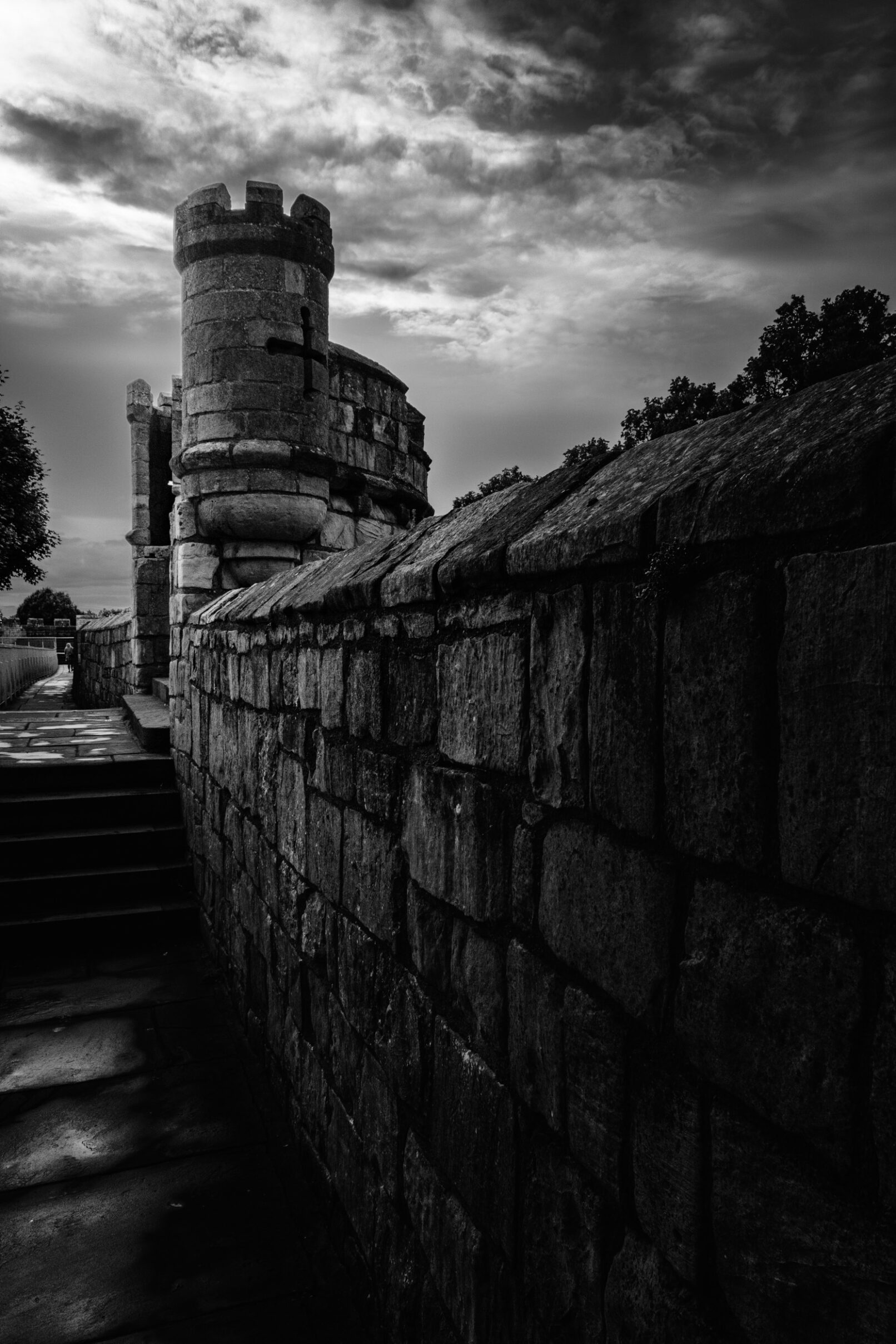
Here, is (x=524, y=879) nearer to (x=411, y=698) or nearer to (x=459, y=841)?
(x=459, y=841)

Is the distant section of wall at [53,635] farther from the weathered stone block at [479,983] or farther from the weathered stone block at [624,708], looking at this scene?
the weathered stone block at [624,708]

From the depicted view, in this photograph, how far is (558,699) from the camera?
1.31m

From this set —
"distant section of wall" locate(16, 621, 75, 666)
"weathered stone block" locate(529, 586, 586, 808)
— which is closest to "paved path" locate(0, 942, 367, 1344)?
"weathered stone block" locate(529, 586, 586, 808)

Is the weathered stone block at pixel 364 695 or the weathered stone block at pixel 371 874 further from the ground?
the weathered stone block at pixel 364 695

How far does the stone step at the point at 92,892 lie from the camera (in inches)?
203

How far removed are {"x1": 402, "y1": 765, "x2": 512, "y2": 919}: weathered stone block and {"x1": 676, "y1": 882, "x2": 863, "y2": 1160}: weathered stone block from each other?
52cm

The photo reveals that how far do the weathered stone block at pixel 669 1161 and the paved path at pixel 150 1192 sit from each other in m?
1.61

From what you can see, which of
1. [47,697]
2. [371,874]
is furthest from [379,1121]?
[47,697]

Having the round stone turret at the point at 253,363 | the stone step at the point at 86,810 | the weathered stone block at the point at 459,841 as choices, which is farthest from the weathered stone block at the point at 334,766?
the round stone turret at the point at 253,363

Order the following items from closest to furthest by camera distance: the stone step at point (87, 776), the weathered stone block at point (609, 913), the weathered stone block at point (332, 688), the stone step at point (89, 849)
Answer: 1. the weathered stone block at point (609, 913)
2. the weathered stone block at point (332, 688)
3. the stone step at point (89, 849)
4. the stone step at point (87, 776)

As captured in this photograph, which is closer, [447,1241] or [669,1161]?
[669,1161]

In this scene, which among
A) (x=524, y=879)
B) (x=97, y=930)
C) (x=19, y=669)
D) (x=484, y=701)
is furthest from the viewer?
(x=19, y=669)

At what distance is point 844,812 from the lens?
2.65 ft

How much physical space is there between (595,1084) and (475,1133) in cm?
51
